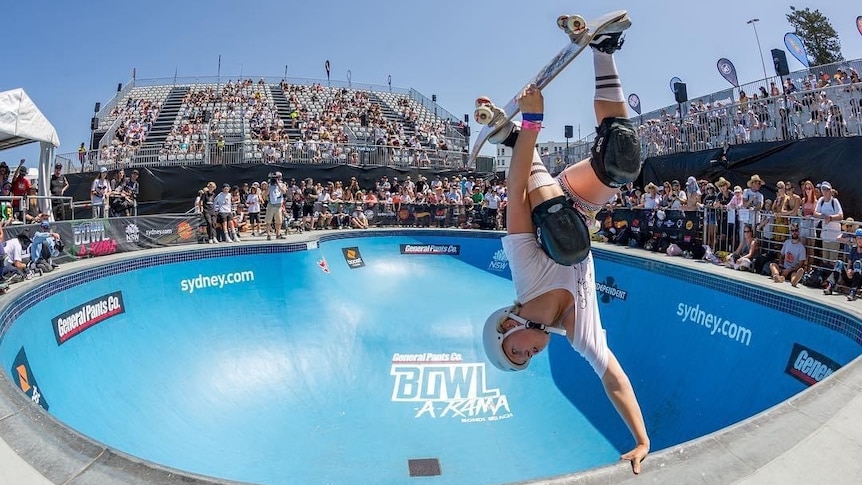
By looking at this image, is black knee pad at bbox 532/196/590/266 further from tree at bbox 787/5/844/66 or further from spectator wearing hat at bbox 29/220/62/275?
tree at bbox 787/5/844/66

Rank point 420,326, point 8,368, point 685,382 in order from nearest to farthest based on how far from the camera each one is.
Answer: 1. point 8,368
2. point 685,382
3. point 420,326

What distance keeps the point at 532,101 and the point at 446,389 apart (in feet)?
19.6

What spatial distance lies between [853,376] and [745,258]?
662 cm

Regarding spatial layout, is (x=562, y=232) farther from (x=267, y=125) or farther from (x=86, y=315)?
(x=267, y=125)

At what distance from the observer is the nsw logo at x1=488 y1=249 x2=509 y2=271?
46.3ft

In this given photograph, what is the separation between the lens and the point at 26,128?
941cm

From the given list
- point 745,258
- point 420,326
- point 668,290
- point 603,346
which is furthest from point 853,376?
point 420,326

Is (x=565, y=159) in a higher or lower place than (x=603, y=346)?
higher

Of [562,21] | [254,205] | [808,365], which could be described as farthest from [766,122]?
[254,205]

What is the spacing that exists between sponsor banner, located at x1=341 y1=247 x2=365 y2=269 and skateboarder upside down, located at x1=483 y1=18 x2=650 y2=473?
426 inches

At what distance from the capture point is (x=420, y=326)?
974 centimetres

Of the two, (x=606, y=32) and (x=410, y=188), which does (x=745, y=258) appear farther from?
(x=410, y=188)

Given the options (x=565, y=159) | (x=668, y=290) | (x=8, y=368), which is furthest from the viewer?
(x=565, y=159)

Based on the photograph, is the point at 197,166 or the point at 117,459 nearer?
the point at 117,459
